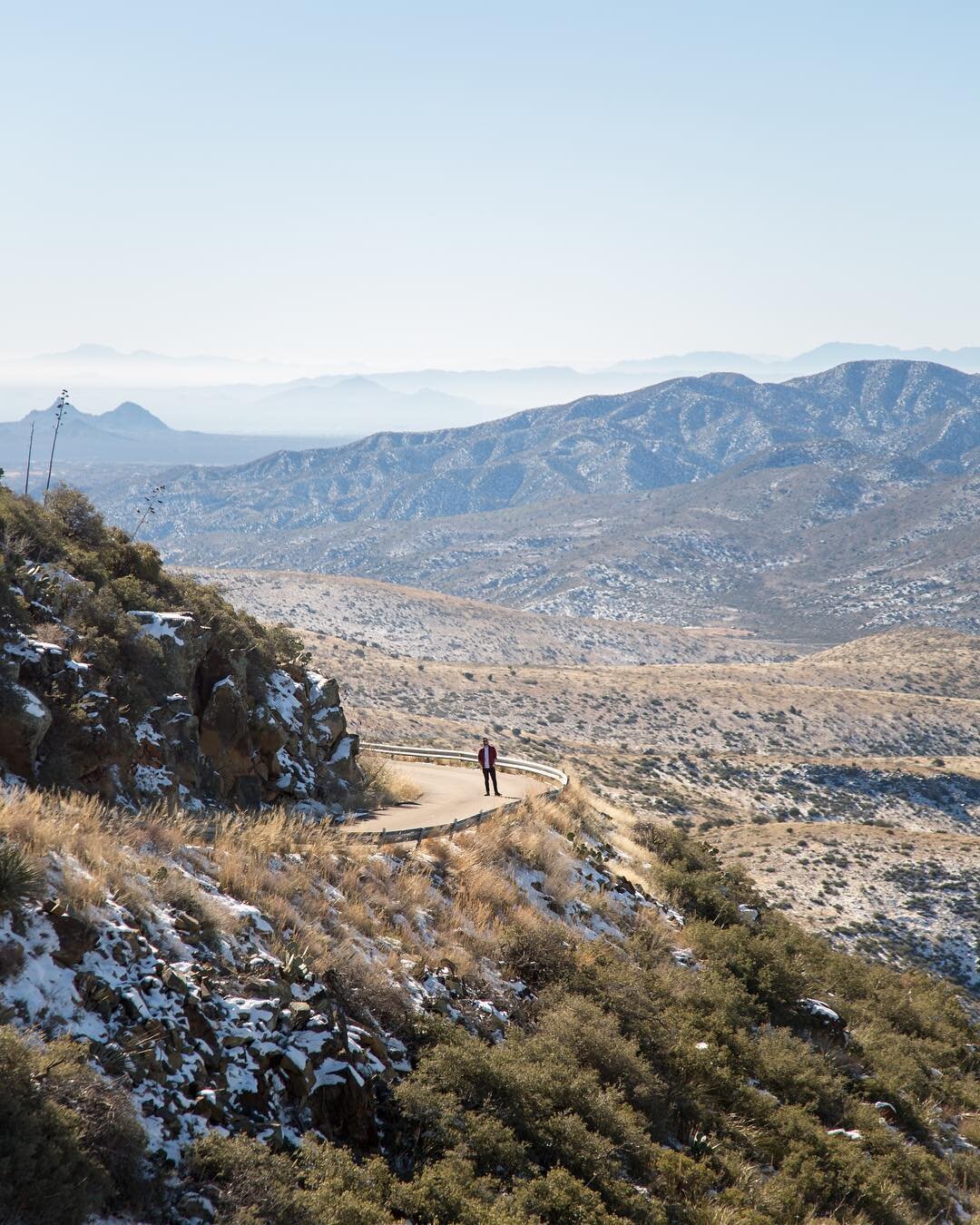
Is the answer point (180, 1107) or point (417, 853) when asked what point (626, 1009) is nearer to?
point (417, 853)

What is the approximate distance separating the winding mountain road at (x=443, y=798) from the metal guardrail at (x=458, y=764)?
1.2 inches

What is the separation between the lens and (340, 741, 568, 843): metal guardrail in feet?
47.9

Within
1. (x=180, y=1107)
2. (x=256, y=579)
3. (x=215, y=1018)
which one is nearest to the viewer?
(x=180, y=1107)

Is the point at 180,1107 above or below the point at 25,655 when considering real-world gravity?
below

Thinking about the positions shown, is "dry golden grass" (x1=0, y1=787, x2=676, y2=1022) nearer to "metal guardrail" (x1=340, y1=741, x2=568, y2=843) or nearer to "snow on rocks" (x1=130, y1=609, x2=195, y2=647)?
"metal guardrail" (x1=340, y1=741, x2=568, y2=843)

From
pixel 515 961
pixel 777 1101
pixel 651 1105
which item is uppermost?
pixel 515 961

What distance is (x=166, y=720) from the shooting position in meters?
15.3

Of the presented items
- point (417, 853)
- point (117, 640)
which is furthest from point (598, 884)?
point (117, 640)

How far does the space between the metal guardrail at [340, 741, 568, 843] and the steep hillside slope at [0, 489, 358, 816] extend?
284 cm

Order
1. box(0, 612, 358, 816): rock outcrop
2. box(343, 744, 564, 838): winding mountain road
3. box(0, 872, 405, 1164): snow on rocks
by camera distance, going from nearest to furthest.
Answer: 1. box(0, 872, 405, 1164): snow on rocks
2. box(0, 612, 358, 816): rock outcrop
3. box(343, 744, 564, 838): winding mountain road

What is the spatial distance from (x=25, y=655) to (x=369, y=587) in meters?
113

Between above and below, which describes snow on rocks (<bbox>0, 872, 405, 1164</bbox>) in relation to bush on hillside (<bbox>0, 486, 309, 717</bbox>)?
below

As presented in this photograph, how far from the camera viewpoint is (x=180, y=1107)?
284 inches

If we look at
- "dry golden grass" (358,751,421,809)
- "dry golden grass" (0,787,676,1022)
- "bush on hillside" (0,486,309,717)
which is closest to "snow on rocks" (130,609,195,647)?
"bush on hillside" (0,486,309,717)
